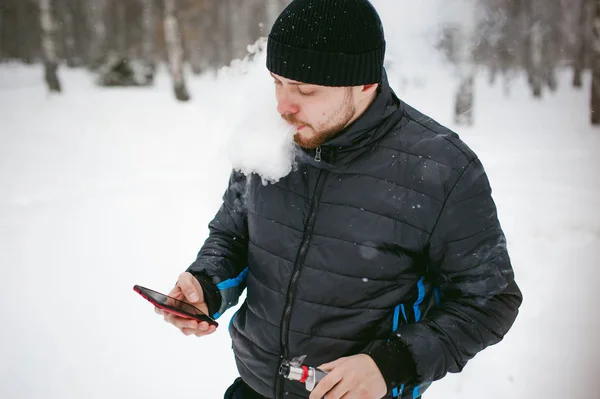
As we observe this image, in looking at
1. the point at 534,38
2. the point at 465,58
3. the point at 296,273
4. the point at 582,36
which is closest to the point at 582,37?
the point at 582,36

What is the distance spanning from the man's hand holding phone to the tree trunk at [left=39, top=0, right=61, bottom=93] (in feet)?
46.2

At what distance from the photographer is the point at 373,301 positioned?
155 centimetres

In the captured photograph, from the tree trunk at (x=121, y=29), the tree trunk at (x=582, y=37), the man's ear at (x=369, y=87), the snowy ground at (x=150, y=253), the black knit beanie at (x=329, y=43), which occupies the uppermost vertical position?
the tree trunk at (x=121, y=29)

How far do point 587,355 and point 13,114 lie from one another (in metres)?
13.4

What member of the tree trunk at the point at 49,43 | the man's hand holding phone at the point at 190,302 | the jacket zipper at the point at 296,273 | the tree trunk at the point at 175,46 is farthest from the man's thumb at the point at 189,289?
the tree trunk at the point at 49,43

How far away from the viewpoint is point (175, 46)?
46.3ft

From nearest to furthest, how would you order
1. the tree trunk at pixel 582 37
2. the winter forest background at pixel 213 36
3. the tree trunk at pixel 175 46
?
the winter forest background at pixel 213 36 < the tree trunk at pixel 175 46 < the tree trunk at pixel 582 37

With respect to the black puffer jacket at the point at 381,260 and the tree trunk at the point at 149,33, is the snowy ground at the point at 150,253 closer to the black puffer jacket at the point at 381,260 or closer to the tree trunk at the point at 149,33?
the black puffer jacket at the point at 381,260

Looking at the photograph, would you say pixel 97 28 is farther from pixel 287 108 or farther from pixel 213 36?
pixel 287 108

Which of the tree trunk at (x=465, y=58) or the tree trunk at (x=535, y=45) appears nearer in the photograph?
the tree trunk at (x=465, y=58)

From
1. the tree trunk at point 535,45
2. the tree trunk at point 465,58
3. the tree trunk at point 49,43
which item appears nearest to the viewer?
the tree trunk at point 465,58

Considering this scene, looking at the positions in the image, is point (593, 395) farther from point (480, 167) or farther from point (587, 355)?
point (480, 167)

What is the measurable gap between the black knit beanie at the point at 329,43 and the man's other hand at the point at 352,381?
0.88 m

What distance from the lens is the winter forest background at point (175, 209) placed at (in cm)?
335
